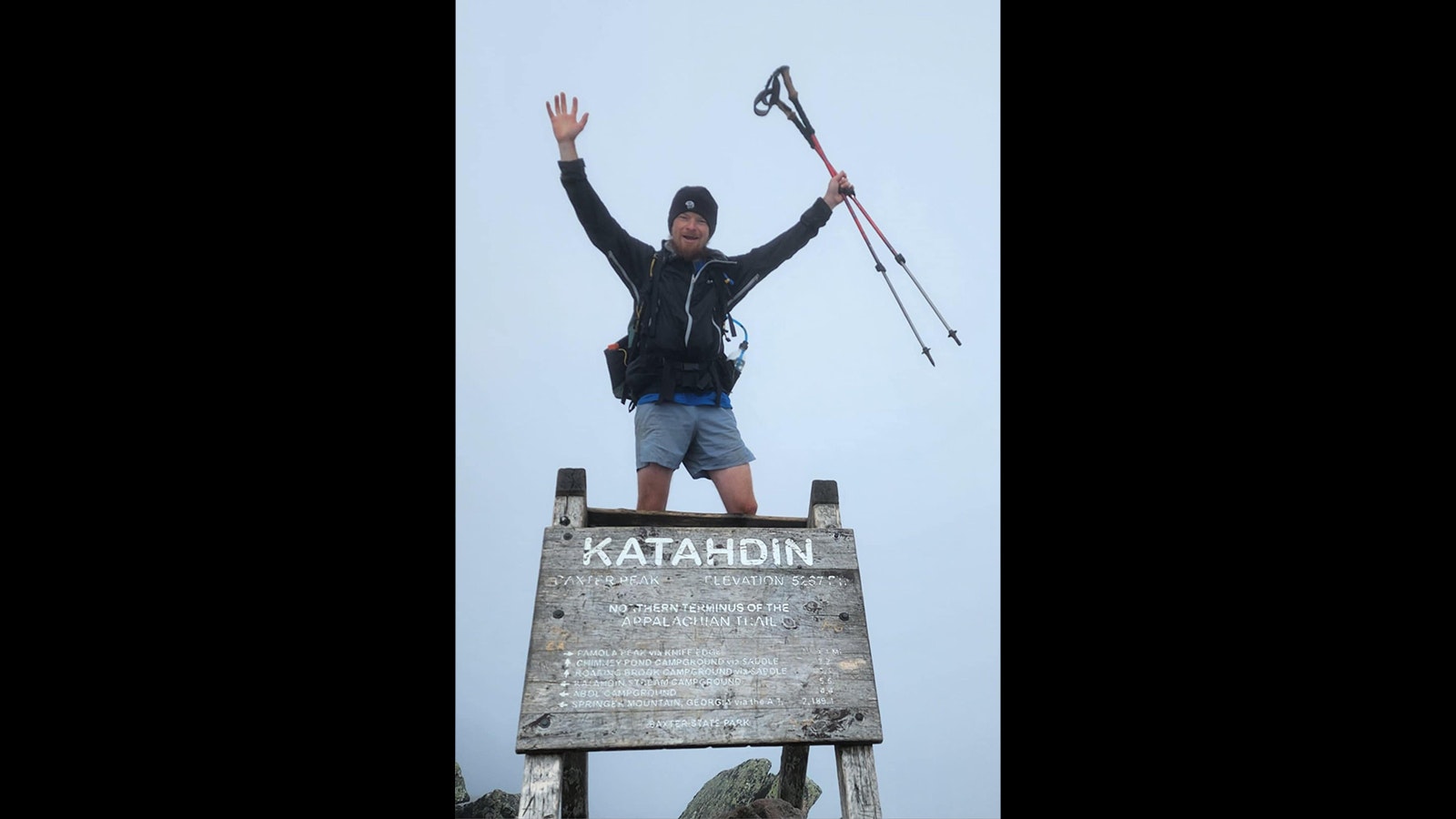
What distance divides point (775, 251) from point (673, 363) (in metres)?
1.05

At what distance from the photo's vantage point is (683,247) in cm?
592

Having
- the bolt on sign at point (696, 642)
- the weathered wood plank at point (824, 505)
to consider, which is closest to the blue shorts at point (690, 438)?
the weathered wood plank at point (824, 505)

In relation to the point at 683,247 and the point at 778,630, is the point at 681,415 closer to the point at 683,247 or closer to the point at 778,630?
the point at 683,247

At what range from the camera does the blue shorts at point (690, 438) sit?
5.56 m

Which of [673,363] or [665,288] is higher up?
[665,288]

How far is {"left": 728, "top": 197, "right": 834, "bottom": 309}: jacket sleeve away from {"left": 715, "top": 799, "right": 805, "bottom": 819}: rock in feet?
9.31

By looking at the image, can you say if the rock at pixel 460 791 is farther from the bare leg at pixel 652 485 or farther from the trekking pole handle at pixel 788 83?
the trekking pole handle at pixel 788 83

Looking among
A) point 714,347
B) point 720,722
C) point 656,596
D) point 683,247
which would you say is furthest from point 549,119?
point 720,722

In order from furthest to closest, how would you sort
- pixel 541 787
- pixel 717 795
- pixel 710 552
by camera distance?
pixel 717 795 → pixel 710 552 → pixel 541 787

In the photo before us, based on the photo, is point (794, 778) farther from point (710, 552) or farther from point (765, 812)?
point (710, 552)

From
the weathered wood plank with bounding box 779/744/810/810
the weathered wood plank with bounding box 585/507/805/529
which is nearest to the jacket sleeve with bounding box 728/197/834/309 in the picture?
the weathered wood plank with bounding box 585/507/805/529

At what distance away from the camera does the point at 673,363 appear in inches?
222

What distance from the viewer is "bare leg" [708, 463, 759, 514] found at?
5559mm

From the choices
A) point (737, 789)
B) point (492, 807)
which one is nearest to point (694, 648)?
point (492, 807)
